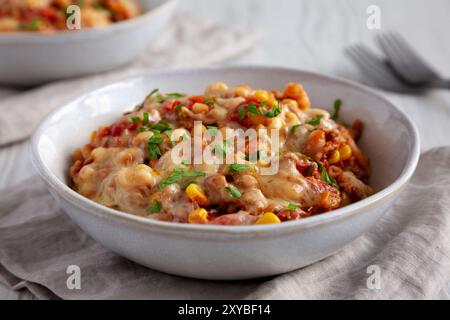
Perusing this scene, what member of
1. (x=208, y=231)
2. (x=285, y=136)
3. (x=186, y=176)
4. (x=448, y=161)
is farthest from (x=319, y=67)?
(x=208, y=231)

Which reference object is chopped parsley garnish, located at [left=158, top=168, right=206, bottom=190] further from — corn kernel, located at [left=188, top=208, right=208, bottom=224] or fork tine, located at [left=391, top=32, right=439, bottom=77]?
fork tine, located at [left=391, top=32, right=439, bottom=77]

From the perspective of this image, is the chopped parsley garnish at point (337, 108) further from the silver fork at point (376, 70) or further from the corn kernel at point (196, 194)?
the silver fork at point (376, 70)

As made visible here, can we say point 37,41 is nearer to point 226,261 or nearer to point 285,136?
point 285,136

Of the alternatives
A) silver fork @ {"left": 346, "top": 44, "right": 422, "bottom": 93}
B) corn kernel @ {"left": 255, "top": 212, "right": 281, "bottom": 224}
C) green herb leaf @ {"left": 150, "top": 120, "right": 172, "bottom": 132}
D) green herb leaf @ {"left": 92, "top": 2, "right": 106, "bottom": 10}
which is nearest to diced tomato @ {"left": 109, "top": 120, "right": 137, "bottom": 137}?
green herb leaf @ {"left": 150, "top": 120, "right": 172, "bottom": 132}

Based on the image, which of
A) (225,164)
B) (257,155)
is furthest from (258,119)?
(225,164)

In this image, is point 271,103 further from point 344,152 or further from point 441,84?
point 441,84

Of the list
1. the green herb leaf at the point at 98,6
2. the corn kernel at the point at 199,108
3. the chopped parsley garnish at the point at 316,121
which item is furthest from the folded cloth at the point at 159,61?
the chopped parsley garnish at the point at 316,121
